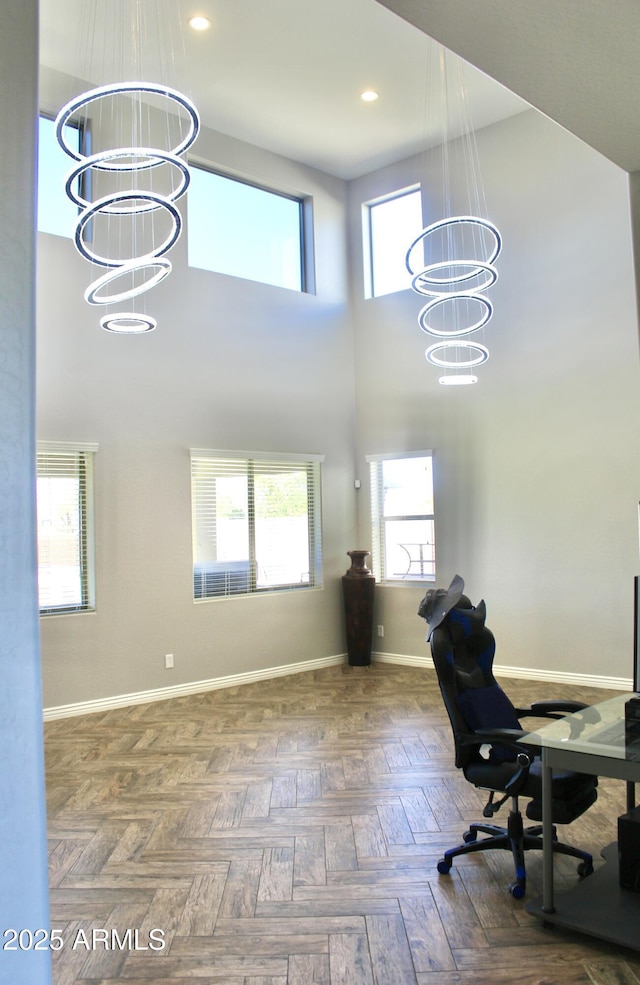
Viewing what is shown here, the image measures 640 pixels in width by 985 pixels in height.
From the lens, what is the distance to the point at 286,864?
10.4ft

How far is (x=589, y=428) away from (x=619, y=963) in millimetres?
4762

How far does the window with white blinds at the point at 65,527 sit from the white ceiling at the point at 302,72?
10.4 ft

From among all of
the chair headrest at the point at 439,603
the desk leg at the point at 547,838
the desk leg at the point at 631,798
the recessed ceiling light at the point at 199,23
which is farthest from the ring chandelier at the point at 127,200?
the desk leg at the point at 631,798

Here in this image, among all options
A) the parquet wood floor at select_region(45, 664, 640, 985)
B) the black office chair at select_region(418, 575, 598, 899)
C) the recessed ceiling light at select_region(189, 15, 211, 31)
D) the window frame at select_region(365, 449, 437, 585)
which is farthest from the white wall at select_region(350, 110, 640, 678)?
the black office chair at select_region(418, 575, 598, 899)

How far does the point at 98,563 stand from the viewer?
19.8 ft

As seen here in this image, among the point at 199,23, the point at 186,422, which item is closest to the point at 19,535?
the point at 186,422

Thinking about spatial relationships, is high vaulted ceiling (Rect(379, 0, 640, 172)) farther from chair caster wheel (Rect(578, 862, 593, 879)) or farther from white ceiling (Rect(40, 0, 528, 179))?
white ceiling (Rect(40, 0, 528, 179))

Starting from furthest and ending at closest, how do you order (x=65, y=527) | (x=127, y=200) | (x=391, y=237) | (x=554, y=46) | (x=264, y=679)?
(x=391, y=237)
(x=264, y=679)
(x=65, y=527)
(x=127, y=200)
(x=554, y=46)

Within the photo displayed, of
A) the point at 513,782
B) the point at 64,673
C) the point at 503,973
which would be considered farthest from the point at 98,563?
the point at 503,973

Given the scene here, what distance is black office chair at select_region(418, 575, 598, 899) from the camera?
288cm

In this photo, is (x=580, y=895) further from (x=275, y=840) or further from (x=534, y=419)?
(x=534, y=419)

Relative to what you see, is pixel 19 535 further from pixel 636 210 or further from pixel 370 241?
pixel 370 241

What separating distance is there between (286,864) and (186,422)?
170 inches

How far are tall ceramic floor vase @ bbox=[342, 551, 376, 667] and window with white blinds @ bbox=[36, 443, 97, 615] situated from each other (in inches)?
107
